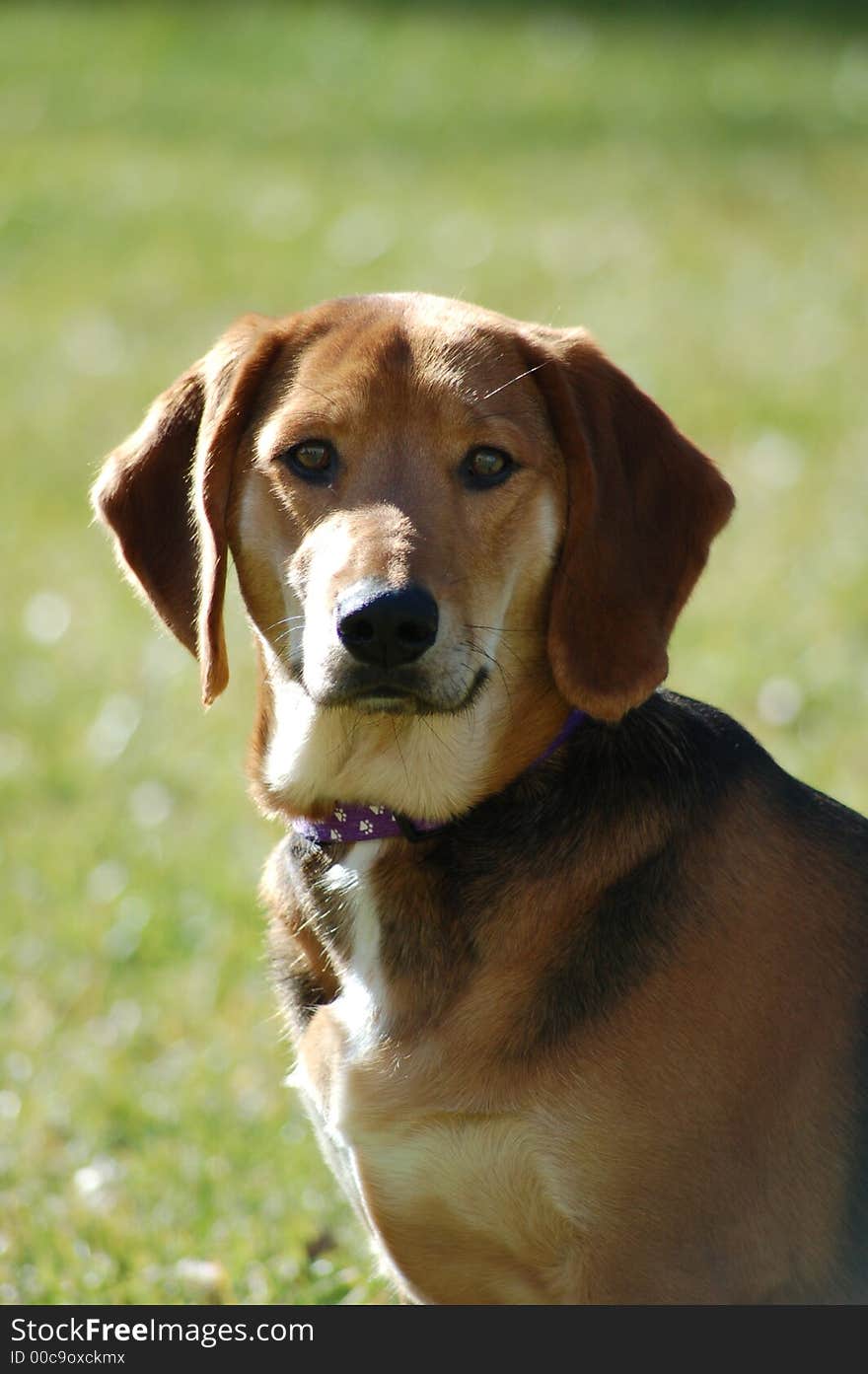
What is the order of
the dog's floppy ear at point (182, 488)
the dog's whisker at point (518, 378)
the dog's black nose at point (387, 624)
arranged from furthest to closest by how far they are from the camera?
the dog's floppy ear at point (182, 488), the dog's whisker at point (518, 378), the dog's black nose at point (387, 624)

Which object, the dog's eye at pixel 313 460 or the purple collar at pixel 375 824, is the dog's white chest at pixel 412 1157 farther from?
the dog's eye at pixel 313 460

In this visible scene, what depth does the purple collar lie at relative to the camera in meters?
3.49

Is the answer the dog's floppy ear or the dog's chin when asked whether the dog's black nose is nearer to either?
the dog's chin

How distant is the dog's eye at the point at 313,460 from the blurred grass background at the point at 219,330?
1878 mm

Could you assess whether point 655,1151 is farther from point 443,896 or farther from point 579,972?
point 443,896

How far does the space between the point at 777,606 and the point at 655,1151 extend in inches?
207

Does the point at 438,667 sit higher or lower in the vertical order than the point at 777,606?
higher

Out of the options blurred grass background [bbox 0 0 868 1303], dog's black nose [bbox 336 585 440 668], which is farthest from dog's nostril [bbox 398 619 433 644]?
blurred grass background [bbox 0 0 868 1303]

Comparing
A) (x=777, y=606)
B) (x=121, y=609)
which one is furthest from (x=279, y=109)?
(x=777, y=606)

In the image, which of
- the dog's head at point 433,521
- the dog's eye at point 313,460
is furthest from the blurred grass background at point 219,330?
the dog's eye at point 313,460

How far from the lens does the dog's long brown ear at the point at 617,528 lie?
3.45 m

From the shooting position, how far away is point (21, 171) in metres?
15.1

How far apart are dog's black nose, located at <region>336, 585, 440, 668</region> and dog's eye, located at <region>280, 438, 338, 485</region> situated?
46 cm

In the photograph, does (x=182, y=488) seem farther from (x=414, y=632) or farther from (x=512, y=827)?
(x=512, y=827)
